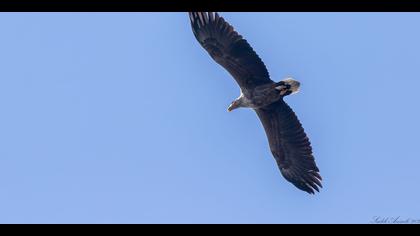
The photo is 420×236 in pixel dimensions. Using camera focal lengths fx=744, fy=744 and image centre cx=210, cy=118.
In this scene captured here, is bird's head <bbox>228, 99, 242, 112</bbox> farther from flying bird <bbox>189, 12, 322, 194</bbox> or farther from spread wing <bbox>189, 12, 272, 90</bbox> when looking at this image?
spread wing <bbox>189, 12, 272, 90</bbox>

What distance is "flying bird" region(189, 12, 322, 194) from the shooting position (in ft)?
43.6

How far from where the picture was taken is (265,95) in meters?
13.8

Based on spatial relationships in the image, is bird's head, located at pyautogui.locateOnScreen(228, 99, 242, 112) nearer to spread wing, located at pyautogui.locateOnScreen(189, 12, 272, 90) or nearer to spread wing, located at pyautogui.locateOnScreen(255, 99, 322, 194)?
spread wing, located at pyautogui.locateOnScreen(255, 99, 322, 194)

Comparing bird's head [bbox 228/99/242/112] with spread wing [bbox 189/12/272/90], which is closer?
spread wing [bbox 189/12/272/90]

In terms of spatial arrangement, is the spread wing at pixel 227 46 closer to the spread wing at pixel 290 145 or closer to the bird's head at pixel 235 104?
the bird's head at pixel 235 104

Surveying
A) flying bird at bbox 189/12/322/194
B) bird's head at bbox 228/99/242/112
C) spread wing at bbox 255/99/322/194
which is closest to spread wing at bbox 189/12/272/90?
flying bird at bbox 189/12/322/194

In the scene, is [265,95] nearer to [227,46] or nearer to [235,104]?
[235,104]

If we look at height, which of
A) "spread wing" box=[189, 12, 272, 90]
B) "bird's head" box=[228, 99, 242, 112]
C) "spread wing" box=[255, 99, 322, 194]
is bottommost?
"spread wing" box=[255, 99, 322, 194]

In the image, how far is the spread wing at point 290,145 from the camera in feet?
46.7

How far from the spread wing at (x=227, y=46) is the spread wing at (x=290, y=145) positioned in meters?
0.88

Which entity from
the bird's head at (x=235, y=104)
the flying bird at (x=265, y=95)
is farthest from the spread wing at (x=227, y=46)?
the bird's head at (x=235, y=104)

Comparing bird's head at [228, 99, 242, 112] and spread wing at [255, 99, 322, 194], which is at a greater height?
bird's head at [228, 99, 242, 112]
